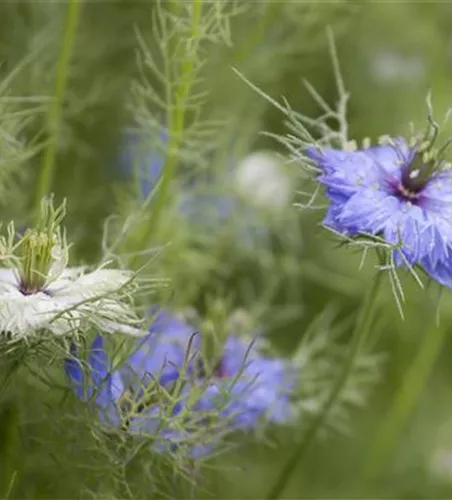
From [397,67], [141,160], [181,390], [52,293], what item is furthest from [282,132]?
[52,293]

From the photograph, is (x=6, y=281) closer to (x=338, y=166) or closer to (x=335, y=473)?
(x=338, y=166)

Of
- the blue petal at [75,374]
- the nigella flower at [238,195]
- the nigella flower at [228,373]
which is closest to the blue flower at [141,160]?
the nigella flower at [238,195]

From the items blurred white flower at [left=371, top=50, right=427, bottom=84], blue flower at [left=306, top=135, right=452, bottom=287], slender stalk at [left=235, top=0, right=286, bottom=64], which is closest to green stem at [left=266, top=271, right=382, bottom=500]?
blue flower at [left=306, top=135, right=452, bottom=287]

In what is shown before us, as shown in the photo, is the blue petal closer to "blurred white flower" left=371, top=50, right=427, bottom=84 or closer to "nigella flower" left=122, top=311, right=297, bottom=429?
"nigella flower" left=122, top=311, right=297, bottom=429

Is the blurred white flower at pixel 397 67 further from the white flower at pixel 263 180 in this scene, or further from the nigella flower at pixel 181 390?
the nigella flower at pixel 181 390

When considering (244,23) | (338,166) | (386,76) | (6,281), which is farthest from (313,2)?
(6,281)

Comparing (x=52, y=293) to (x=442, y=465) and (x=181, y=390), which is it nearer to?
(x=181, y=390)
